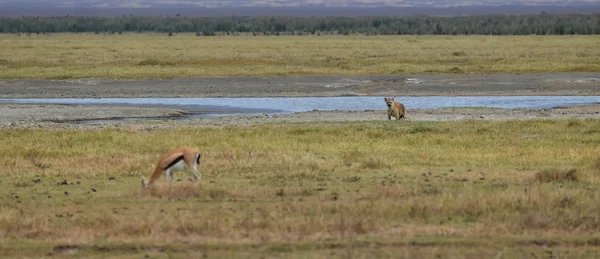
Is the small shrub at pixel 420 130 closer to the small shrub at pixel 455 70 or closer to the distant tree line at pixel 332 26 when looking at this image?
the small shrub at pixel 455 70

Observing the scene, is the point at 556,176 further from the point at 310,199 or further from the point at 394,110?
the point at 394,110

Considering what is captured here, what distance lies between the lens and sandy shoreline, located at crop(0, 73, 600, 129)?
25.6 m

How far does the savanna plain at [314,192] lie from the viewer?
9.69 m

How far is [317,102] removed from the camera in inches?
1258

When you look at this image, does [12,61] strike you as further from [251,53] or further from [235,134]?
[235,134]

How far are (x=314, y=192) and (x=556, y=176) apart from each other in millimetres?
3125

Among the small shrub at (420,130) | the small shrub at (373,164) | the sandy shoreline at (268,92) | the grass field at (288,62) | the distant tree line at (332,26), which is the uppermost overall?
the small shrub at (373,164)

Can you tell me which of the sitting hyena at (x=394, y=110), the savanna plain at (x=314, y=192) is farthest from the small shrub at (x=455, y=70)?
the savanna plain at (x=314, y=192)

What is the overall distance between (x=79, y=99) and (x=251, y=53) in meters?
23.0

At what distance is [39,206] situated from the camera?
11.7m

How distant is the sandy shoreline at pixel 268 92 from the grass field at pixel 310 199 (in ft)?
21.9

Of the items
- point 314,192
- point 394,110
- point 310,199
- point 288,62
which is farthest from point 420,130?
point 288,62

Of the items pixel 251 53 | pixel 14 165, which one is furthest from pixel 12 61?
pixel 14 165

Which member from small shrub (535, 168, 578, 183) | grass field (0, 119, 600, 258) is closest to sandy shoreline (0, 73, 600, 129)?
grass field (0, 119, 600, 258)
